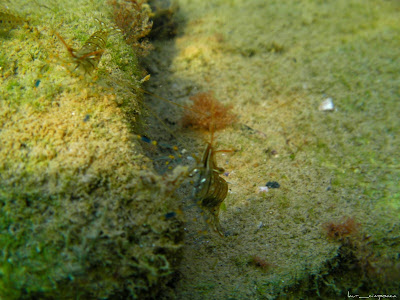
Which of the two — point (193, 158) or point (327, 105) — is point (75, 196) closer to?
point (193, 158)

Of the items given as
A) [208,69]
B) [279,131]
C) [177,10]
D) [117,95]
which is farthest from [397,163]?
[177,10]

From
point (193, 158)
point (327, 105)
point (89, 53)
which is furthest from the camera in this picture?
point (327, 105)

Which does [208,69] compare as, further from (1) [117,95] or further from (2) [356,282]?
(2) [356,282]

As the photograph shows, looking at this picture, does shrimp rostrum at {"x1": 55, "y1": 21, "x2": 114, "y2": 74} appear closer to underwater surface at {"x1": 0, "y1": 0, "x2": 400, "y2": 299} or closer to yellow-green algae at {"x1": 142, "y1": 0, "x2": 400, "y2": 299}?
underwater surface at {"x1": 0, "y1": 0, "x2": 400, "y2": 299}

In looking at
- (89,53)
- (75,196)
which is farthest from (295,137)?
(75,196)

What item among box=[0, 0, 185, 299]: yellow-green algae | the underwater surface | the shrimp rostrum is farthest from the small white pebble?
the shrimp rostrum

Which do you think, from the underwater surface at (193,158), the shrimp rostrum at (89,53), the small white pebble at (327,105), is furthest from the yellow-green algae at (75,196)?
the small white pebble at (327,105)
